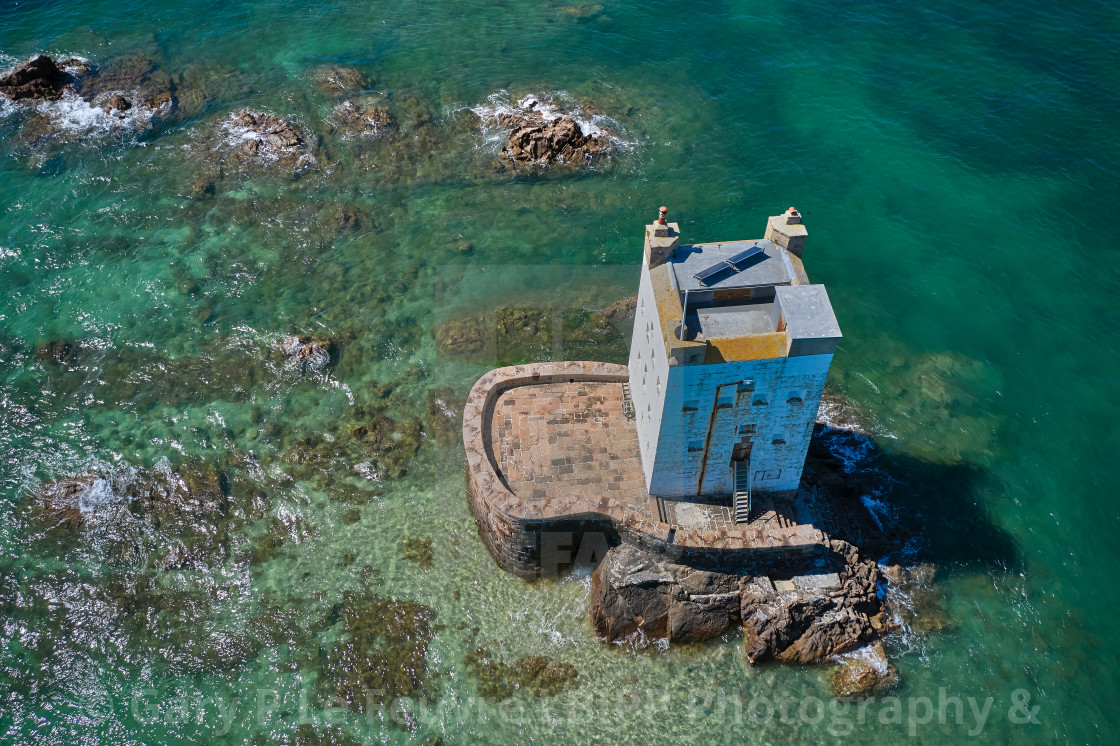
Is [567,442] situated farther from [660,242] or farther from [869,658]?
[869,658]

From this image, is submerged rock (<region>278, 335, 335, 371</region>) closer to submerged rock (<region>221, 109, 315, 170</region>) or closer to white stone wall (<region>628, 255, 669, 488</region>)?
submerged rock (<region>221, 109, 315, 170</region>)

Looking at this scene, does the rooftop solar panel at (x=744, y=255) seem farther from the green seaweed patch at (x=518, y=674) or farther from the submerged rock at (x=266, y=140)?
the submerged rock at (x=266, y=140)

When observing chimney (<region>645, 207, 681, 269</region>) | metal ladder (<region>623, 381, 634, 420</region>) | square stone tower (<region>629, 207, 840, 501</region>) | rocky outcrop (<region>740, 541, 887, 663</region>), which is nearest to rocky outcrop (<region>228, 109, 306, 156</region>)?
metal ladder (<region>623, 381, 634, 420</region>)

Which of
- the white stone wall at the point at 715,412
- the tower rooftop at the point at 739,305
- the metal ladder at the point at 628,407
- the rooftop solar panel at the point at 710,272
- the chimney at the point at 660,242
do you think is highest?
the chimney at the point at 660,242

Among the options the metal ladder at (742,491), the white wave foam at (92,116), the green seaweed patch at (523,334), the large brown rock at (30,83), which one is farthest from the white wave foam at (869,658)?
the large brown rock at (30,83)

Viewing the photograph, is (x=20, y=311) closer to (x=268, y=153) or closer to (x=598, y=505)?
(x=268, y=153)

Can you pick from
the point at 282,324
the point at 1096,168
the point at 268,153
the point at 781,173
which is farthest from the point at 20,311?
the point at 1096,168

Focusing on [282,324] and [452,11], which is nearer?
[282,324]
